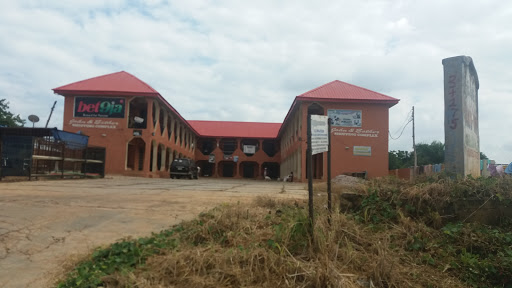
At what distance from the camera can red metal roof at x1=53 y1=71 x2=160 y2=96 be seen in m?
22.6

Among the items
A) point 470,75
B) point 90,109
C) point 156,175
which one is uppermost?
point 90,109

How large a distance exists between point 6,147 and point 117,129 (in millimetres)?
11146

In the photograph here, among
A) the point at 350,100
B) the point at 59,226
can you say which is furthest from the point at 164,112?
the point at 59,226

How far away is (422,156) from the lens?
131ft

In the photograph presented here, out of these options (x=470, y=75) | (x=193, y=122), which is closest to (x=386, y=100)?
(x=470, y=75)

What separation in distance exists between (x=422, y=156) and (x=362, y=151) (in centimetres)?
2188

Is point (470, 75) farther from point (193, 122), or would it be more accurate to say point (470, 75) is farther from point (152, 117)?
point (193, 122)

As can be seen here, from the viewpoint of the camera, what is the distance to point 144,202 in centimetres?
643

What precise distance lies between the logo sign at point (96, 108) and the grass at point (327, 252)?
21.6 metres

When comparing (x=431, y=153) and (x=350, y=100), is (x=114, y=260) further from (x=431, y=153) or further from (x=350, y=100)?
(x=431, y=153)

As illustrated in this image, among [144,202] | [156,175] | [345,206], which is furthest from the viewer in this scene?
[156,175]

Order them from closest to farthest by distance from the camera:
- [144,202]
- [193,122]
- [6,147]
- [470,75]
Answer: [144,202]
[470,75]
[6,147]
[193,122]

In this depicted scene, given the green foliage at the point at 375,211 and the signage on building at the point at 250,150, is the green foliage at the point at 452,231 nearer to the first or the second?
the green foliage at the point at 375,211

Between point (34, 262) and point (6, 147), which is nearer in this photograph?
point (34, 262)
